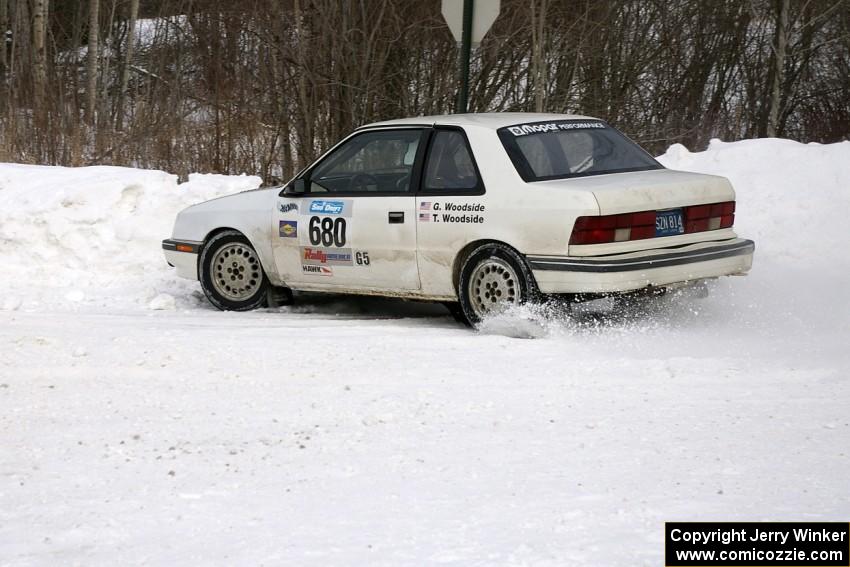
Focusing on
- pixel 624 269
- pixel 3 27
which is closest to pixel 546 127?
pixel 624 269

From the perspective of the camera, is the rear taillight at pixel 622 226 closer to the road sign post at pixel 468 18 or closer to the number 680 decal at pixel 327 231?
the number 680 decal at pixel 327 231

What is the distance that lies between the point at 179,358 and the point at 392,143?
8.19 ft

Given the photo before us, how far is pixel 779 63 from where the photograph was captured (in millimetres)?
20625

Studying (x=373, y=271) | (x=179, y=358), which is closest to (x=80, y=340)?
(x=179, y=358)

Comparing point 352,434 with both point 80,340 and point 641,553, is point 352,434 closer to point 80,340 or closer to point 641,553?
A: point 641,553

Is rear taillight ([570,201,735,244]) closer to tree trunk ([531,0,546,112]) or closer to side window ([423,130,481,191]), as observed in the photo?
side window ([423,130,481,191])

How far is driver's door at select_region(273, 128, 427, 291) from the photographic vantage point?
8.72 meters

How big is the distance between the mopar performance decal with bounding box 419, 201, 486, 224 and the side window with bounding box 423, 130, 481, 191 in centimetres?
12

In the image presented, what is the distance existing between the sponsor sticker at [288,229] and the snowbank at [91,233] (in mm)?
1298

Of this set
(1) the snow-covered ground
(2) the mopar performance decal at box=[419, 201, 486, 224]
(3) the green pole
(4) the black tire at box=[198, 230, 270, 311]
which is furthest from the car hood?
(3) the green pole

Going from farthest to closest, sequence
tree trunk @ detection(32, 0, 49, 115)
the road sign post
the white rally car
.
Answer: tree trunk @ detection(32, 0, 49, 115)
the road sign post
the white rally car

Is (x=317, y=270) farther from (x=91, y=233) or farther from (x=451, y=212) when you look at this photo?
(x=91, y=233)

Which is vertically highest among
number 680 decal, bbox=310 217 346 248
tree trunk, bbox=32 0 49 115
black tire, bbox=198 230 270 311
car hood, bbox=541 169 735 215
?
tree trunk, bbox=32 0 49 115

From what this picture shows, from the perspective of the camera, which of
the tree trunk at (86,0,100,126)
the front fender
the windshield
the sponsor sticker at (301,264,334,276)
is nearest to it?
the windshield
